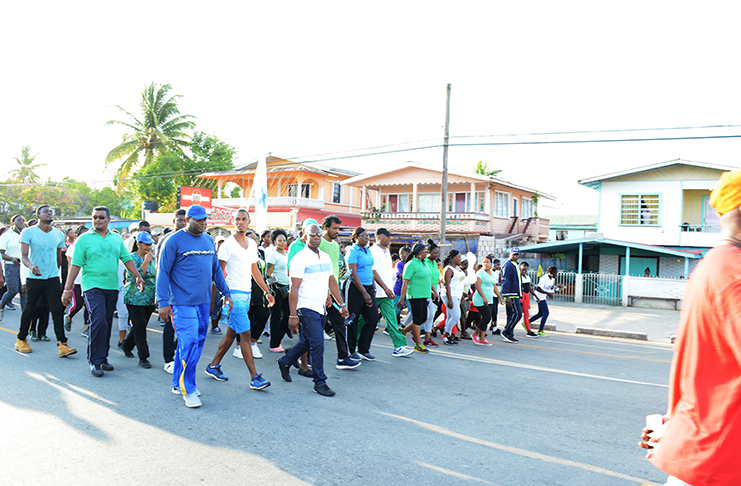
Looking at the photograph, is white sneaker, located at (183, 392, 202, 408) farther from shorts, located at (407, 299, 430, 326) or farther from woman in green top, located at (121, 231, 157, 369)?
shorts, located at (407, 299, 430, 326)

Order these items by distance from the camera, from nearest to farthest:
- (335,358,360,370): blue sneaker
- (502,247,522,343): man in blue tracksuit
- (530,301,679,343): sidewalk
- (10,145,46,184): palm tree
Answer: (335,358,360,370): blue sneaker
(502,247,522,343): man in blue tracksuit
(530,301,679,343): sidewalk
(10,145,46,184): palm tree

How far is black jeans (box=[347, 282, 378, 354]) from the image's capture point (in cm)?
800

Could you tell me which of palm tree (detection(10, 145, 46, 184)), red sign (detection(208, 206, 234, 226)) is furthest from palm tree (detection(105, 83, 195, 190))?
palm tree (detection(10, 145, 46, 184))

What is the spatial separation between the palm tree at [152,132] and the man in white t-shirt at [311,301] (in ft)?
119

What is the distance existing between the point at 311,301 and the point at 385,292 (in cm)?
247

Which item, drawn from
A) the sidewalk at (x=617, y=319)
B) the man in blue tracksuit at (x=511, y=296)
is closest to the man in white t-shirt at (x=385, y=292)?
the man in blue tracksuit at (x=511, y=296)

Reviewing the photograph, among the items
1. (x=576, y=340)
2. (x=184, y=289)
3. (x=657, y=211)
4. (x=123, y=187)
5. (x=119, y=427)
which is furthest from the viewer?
(x=123, y=187)

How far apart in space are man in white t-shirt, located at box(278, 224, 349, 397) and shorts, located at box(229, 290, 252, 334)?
58 centimetres

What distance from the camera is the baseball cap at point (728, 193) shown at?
198cm

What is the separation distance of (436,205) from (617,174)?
380 inches

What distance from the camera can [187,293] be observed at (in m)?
5.45

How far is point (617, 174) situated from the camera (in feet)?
80.8

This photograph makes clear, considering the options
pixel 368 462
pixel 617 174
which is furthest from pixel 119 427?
pixel 617 174

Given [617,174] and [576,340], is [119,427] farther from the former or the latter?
[617,174]
